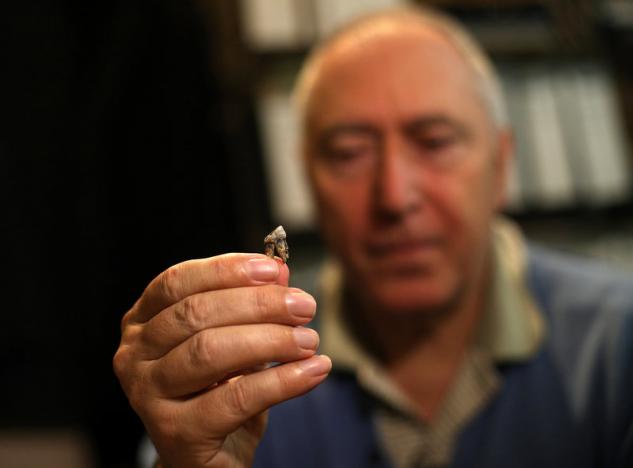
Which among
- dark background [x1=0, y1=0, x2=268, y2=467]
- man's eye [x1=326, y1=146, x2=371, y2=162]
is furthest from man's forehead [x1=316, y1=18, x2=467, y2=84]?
dark background [x1=0, y1=0, x2=268, y2=467]

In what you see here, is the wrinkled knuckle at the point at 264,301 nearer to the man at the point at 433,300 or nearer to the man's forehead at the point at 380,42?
the man at the point at 433,300

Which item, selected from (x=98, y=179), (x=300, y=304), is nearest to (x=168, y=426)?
(x=300, y=304)

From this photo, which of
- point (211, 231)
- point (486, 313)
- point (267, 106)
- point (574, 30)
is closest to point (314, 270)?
point (211, 231)

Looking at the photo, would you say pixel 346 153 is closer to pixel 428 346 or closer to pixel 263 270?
pixel 428 346

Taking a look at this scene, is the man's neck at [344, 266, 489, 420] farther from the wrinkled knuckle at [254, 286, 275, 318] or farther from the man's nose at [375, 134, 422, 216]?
the wrinkled knuckle at [254, 286, 275, 318]

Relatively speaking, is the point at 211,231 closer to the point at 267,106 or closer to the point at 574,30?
the point at 267,106

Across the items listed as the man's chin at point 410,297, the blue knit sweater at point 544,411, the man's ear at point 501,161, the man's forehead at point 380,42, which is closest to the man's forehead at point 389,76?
the man's forehead at point 380,42
